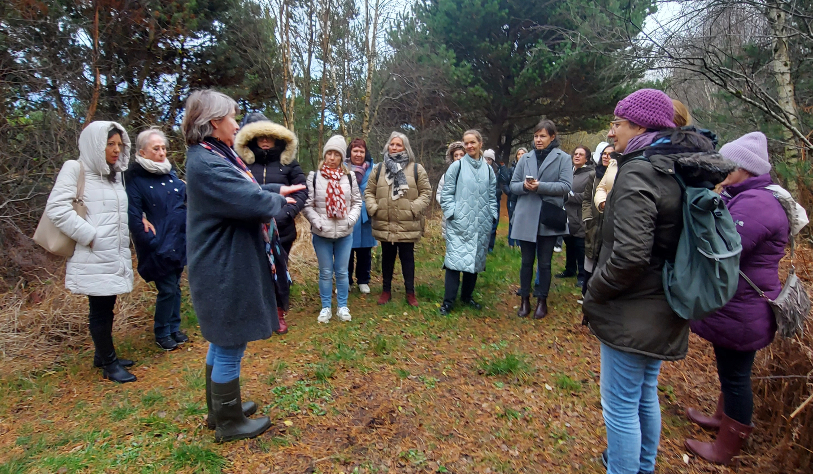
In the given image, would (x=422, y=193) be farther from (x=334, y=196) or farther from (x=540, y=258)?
(x=540, y=258)

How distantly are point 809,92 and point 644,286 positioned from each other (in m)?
7.87

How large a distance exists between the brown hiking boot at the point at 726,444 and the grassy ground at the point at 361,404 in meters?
0.09

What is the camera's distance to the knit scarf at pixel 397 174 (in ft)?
16.4

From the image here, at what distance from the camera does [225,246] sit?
2.35m

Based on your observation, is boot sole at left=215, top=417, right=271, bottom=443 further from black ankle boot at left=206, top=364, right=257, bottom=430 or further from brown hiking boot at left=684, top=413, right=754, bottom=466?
brown hiking boot at left=684, top=413, right=754, bottom=466

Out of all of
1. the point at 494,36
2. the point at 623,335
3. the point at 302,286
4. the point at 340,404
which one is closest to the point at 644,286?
the point at 623,335

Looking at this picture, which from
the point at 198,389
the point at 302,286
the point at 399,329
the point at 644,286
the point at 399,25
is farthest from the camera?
the point at 399,25

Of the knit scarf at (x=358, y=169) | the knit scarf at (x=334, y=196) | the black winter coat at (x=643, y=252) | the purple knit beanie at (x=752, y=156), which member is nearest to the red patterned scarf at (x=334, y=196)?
the knit scarf at (x=334, y=196)

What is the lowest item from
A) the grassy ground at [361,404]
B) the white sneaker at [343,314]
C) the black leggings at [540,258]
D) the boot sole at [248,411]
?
the grassy ground at [361,404]

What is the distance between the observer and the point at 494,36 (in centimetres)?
1305

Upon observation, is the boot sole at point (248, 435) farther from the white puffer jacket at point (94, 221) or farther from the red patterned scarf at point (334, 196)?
the red patterned scarf at point (334, 196)

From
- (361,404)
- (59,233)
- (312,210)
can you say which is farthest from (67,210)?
(361,404)

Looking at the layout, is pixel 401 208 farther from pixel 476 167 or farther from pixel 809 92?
pixel 809 92

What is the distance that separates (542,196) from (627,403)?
2.95m
